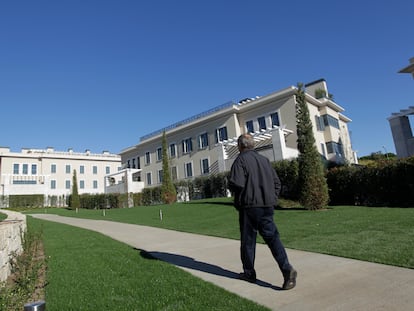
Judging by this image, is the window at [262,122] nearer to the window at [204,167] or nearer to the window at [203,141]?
the window at [203,141]

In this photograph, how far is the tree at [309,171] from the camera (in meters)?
13.8

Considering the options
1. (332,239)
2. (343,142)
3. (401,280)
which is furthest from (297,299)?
(343,142)

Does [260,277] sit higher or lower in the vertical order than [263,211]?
lower

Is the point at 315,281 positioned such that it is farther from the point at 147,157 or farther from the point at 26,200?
the point at 26,200

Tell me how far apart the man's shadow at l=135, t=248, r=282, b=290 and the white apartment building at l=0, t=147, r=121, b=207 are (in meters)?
44.7

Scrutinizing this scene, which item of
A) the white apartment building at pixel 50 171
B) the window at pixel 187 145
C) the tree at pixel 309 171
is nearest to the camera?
the tree at pixel 309 171

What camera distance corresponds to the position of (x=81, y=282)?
448 centimetres

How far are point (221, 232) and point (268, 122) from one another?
21362 mm

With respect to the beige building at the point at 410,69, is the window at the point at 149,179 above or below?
below

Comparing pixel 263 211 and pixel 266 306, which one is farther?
pixel 263 211

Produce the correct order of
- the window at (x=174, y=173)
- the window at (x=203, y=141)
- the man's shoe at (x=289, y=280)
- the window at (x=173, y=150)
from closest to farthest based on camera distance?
the man's shoe at (x=289, y=280) < the window at (x=203, y=141) < the window at (x=174, y=173) < the window at (x=173, y=150)

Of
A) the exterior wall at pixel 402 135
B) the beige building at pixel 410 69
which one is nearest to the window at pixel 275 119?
the exterior wall at pixel 402 135

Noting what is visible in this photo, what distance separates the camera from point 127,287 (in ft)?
13.5

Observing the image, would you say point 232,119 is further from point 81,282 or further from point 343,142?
point 81,282
